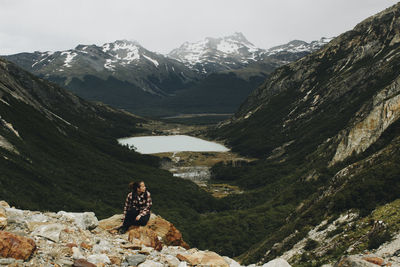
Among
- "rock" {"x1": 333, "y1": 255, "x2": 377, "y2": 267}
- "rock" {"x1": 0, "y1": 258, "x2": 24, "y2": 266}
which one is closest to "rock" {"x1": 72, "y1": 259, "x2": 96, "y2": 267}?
"rock" {"x1": 0, "y1": 258, "x2": 24, "y2": 266}

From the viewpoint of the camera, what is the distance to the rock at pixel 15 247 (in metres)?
13.1

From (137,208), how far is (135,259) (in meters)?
6.97

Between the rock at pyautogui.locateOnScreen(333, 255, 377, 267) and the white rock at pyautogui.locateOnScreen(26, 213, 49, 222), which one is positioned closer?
the rock at pyautogui.locateOnScreen(333, 255, 377, 267)

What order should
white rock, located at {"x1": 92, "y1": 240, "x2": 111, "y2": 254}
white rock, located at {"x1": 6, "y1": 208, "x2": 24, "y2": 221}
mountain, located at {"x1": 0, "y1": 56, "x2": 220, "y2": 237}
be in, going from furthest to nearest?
mountain, located at {"x1": 0, "y1": 56, "x2": 220, "y2": 237}, white rock, located at {"x1": 6, "y1": 208, "x2": 24, "y2": 221}, white rock, located at {"x1": 92, "y1": 240, "x2": 111, "y2": 254}

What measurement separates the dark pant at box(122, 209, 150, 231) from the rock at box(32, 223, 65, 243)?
713cm

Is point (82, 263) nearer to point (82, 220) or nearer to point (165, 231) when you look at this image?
point (82, 220)

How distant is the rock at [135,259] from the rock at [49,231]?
389 centimetres

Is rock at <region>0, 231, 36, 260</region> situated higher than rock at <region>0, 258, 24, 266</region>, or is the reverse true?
rock at <region>0, 231, 36, 260</region>

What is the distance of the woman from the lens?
923 inches

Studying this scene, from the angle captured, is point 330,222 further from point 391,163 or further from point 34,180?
point 34,180

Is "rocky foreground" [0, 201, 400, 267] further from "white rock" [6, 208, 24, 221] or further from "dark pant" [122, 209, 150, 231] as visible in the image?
"dark pant" [122, 209, 150, 231]

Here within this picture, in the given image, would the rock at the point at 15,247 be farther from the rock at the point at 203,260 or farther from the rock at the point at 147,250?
the rock at the point at 203,260

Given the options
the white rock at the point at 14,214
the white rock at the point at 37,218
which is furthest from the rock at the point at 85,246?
the white rock at the point at 14,214

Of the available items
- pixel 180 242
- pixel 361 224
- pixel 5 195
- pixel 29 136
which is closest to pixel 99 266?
pixel 180 242
